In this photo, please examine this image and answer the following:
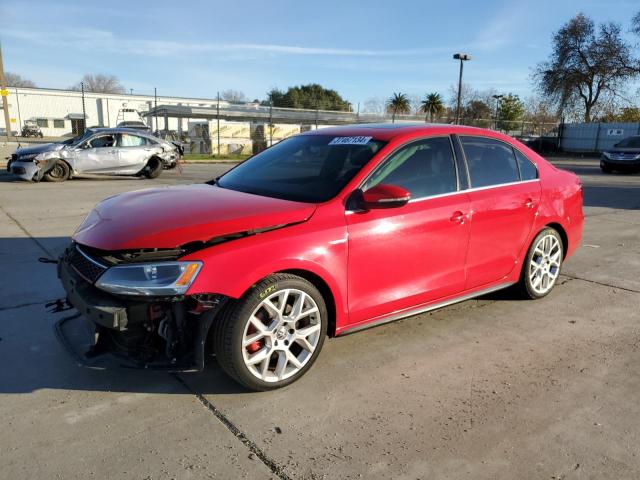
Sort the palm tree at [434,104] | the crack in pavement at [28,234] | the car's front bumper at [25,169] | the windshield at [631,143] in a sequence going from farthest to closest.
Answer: the palm tree at [434,104]
the windshield at [631,143]
the car's front bumper at [25,169]
the crack in pavement at [28,234]

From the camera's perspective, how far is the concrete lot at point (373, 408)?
2.52 m

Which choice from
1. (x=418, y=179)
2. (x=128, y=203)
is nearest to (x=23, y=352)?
(x=128, y=203)

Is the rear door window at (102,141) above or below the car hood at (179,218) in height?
above

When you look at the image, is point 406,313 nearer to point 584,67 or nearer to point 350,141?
point 350,141

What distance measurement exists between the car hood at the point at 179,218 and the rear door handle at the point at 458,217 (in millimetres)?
1208

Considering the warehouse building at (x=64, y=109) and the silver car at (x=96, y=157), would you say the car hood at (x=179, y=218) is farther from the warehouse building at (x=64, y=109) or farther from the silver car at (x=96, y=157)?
the warehouse building at (x=64, y=109)

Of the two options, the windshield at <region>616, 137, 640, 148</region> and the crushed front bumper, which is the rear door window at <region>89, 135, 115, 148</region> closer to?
the crushed front bumper

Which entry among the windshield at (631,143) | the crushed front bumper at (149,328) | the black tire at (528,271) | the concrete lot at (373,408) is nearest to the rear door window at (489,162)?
the black tire at (528,271)

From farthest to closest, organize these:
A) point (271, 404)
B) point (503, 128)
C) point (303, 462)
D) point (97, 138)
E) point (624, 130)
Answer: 1. point (503, 128)
2. point (624, 130)
3. point (97, 138)
4. point (271, 404)
5. point (303, 462)

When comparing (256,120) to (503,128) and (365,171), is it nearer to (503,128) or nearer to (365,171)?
(503,128)

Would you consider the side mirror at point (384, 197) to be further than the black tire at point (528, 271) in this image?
No

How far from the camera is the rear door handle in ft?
12.8

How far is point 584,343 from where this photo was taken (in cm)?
402

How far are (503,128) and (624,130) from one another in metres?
9.36
